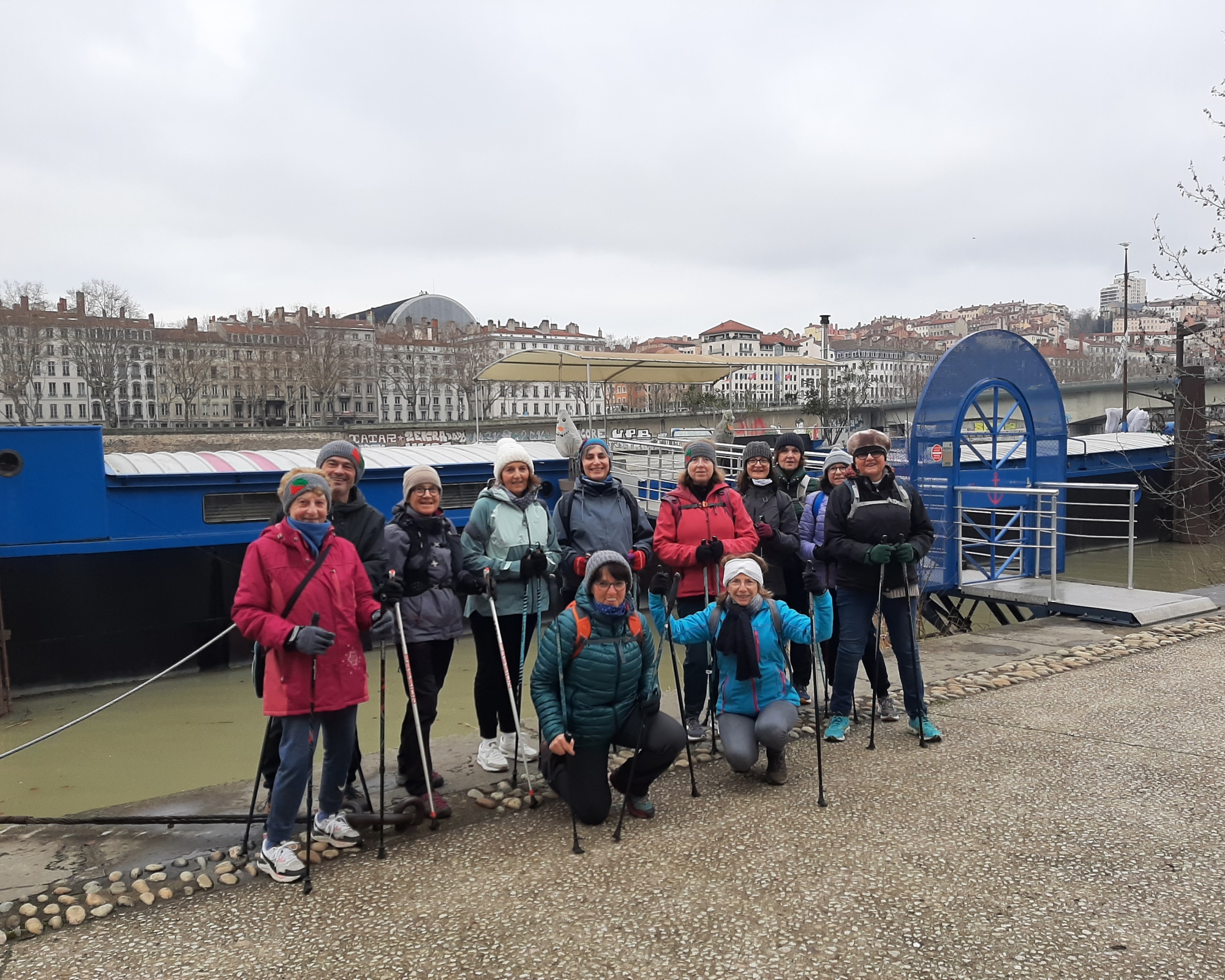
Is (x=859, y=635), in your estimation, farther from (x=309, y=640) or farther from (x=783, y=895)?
(x=309, y=640)

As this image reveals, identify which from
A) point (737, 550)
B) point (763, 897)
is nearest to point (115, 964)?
point (763, 897)

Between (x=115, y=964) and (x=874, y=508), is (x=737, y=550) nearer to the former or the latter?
(x=874, y=508)

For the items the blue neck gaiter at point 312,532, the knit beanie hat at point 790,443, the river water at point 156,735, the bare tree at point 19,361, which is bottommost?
the river water at point 156,735

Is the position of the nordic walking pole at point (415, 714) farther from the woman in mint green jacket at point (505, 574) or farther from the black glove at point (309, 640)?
the black glove at point (309, 640)

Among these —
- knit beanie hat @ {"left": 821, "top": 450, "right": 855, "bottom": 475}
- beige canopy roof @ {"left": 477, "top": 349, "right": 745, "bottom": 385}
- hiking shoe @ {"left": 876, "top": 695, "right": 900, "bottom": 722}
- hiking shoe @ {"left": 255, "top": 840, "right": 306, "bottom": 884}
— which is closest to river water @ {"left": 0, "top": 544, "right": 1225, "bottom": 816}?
hiking shoe @ {"left": 255, "top": 840, "right": 306, "bottom": 884}

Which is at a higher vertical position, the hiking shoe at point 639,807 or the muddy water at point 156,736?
the hiking shoe at point 639,807

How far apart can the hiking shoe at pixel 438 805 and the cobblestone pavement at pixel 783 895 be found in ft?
0.45

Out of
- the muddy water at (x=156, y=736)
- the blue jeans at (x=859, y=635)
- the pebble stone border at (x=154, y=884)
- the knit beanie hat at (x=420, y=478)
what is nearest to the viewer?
the pebble stone border at (x=154, y=884)

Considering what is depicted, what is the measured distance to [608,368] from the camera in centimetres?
1552

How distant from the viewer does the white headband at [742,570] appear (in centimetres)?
432

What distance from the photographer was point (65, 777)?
6.73 metres

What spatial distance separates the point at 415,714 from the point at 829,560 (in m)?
2.43

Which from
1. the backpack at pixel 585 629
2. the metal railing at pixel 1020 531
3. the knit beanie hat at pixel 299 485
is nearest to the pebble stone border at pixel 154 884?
the backpack at pixel 585 629

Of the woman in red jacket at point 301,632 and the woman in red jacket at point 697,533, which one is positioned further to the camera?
the woman in red jacket at point 697,533
